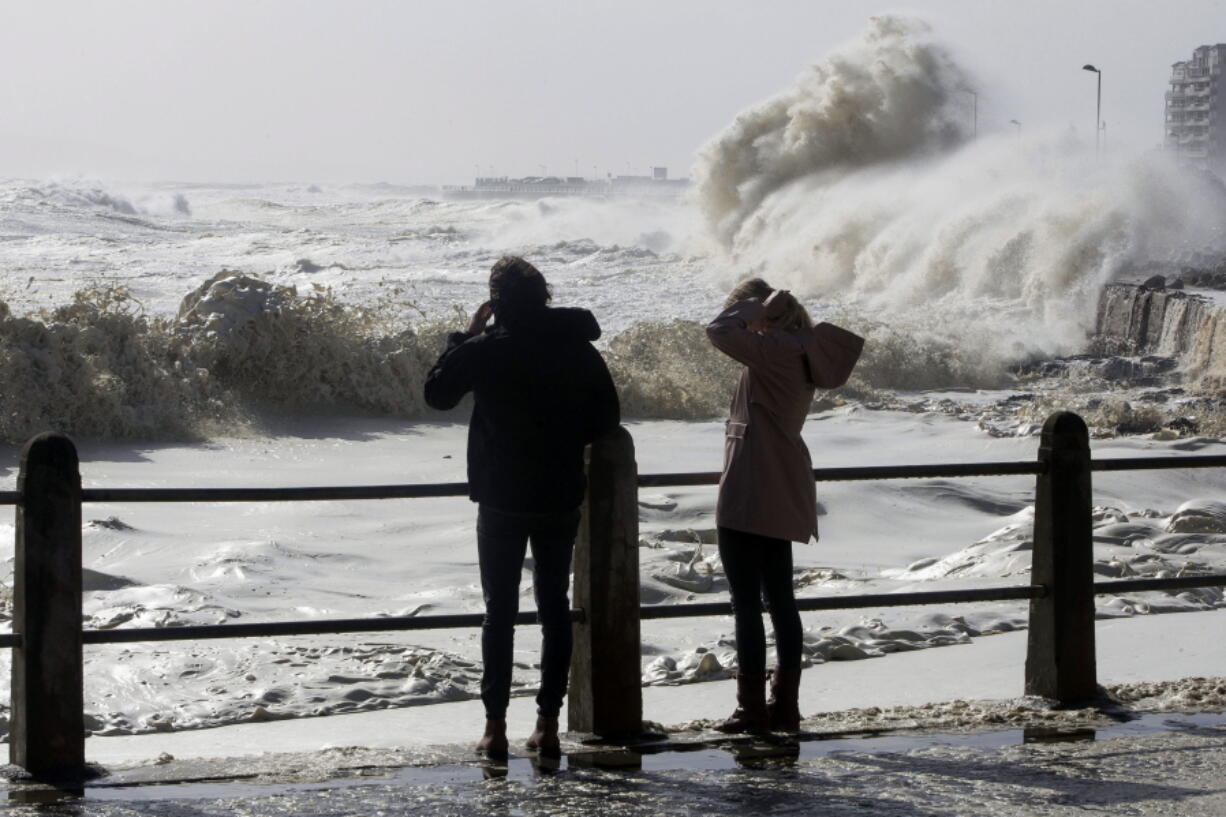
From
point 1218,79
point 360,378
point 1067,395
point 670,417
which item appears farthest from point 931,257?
point 1218,79

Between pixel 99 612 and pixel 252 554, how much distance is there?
62.6 inches

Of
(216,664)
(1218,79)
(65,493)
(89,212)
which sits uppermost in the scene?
(1218,79)

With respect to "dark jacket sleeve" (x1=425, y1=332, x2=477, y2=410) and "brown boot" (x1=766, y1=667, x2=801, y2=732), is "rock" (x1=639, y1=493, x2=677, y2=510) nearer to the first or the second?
"brown boot" (x1=766, y1=667, x2=801, y2=732)

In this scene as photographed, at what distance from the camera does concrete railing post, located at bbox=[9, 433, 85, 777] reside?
4.50 meters

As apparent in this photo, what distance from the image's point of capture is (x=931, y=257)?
1212 inches

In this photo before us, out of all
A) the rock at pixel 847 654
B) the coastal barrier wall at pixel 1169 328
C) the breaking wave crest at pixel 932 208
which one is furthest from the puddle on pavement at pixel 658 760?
the breaking wave crest at pixel 932 208

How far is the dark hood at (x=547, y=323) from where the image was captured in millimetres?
4723

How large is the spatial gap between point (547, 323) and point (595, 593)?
2.64 feet

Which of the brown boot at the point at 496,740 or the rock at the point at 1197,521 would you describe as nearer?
the brown boot at the point at 496,740

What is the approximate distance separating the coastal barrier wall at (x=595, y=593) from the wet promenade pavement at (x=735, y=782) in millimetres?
195

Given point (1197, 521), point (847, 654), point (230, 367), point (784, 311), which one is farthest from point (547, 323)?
point (230, 367)

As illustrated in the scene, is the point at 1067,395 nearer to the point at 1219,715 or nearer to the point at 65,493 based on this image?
the point at 1219,715

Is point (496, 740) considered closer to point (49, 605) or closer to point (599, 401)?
point (599, 401)

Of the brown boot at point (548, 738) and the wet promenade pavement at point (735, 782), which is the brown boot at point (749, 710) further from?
the brown boot at point (548, 738)
